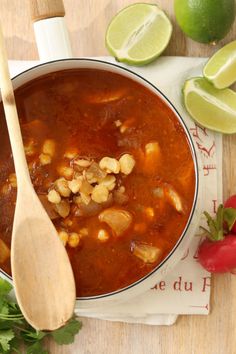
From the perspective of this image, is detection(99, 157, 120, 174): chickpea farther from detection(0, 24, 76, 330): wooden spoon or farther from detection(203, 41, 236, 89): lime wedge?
detection(203, 41, 236, 89): lime wedge

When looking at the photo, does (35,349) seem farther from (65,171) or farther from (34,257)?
(65,171)

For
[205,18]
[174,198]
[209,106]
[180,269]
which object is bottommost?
[180,269]

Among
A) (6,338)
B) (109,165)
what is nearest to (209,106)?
(109,165)

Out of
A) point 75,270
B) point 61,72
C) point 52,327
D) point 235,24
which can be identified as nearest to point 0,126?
point 61,72

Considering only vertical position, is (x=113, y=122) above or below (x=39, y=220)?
above

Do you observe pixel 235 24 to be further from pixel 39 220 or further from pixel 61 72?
pixel 39 220

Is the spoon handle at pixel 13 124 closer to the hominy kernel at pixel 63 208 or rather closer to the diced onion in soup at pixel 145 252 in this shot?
the hominy kernel at pixel 63 208

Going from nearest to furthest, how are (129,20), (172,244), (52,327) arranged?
(52,327)
(172,244)
(129,20)
